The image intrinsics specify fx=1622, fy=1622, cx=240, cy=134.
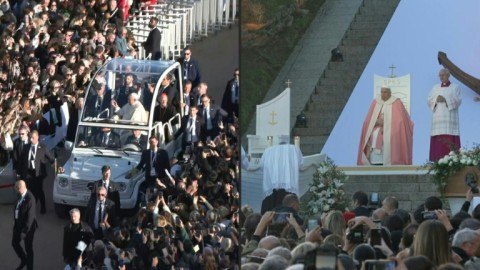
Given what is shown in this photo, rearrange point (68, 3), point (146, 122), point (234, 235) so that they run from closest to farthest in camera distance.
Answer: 1. point (234, 235)
2. point (146, 122)
3. point (68, 3)

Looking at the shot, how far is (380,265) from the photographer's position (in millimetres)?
8836

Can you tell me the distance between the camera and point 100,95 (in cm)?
1928

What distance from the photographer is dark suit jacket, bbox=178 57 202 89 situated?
64.1ft

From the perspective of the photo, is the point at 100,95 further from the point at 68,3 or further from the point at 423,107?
the point at 423,107

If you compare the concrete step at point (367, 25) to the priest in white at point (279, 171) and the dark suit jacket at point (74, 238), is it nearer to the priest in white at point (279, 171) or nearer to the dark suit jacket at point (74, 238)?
the priest in white at point (279, 171)

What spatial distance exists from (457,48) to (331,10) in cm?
85

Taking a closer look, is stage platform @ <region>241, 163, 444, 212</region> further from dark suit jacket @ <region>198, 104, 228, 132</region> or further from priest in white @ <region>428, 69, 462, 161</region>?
dark suit jacket @ <region>198, 104, 228, 132</region>

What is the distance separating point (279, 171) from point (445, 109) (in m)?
1.03

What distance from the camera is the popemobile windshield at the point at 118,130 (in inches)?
744

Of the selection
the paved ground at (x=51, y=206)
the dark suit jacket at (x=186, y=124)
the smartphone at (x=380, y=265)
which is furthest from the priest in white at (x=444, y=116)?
the paved ground at (x=51, y=206)

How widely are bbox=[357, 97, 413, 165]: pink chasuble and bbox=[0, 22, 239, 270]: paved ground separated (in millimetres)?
9826

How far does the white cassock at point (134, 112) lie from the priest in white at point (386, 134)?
966 centimetres

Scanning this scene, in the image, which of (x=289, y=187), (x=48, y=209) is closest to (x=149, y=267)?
(x=48, y=209)

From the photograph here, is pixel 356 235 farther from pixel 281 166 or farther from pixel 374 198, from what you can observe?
pixel 281 166
